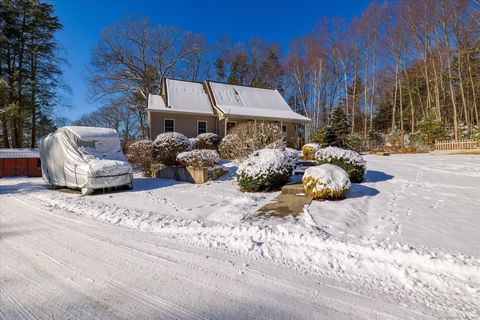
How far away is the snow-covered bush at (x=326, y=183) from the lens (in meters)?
5.14

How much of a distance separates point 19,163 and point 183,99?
10.8 m

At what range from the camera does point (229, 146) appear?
37.5ft

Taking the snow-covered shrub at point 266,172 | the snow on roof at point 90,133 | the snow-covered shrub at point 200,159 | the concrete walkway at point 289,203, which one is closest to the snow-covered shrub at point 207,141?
the snow-covered shrub at point 200,159

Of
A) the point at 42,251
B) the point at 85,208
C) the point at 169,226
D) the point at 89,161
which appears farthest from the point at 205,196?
the point at 89,161


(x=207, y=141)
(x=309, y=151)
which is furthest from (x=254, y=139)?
(x=207, y=141)

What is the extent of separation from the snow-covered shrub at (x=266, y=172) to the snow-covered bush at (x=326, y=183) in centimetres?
117

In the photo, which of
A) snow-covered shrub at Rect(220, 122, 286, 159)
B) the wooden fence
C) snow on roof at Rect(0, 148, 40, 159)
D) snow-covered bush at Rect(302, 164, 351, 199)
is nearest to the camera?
snow-covered bush at Rect(302, 164, 351, 199)

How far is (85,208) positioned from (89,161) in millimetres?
2507

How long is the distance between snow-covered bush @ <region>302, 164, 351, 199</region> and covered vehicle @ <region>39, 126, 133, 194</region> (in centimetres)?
617

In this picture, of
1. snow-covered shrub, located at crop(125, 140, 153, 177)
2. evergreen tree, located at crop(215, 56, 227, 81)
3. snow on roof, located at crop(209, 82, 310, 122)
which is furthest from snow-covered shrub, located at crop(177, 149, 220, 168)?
evergreen tree, located at crop(215, 56, 227, 81)

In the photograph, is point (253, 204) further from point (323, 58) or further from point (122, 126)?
point (122, 126)

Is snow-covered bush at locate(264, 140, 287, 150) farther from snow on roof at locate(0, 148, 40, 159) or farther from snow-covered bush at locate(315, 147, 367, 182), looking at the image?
snow on roof at locate(0, 148, 40, 159)

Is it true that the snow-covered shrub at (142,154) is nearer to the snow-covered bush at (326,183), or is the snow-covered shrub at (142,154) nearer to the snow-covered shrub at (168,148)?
the snow-covered shrub at (168,148)

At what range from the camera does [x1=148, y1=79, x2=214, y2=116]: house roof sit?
15.9 metres
